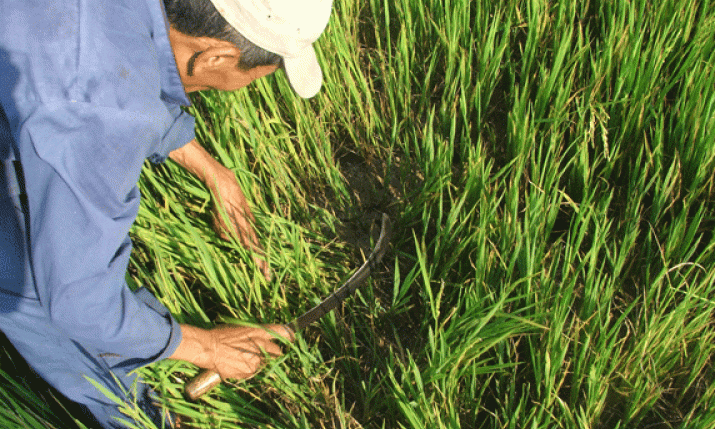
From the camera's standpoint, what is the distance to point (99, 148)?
2.62ft

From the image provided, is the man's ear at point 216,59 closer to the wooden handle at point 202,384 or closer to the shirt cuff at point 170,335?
the shirt cuff at point 170,335

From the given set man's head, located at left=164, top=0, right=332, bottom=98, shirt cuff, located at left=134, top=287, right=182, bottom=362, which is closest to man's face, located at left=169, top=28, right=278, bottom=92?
man's head, located at left=164, top=0, right=332, bottom=98

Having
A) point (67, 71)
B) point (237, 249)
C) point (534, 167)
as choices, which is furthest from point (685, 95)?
point (67, 71)

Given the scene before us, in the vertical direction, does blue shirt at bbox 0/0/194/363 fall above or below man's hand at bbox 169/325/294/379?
above

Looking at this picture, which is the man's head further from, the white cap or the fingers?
the fingers

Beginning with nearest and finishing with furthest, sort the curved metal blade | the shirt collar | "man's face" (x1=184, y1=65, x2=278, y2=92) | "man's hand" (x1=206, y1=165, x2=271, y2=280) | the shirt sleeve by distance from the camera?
1. the shirt sleeve
2. the shirt collar
3. "man's face" (x1=184, y1=65, x2=278, y2=92)
4. the curved metal blade
5. "man's hand" (x1=206, y1=165, x2=271, y2=280)

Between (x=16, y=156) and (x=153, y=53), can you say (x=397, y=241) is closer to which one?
(x=153, y=53)

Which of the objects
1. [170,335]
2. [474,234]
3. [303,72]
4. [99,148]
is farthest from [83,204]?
[474,234]

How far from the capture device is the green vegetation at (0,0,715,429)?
1.14m

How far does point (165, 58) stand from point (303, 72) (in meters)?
0.30

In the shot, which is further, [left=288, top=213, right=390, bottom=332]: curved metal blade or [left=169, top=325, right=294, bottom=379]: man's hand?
[left=288, top=213, right=390, bottom=332]: curved metal blade

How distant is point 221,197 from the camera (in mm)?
1394

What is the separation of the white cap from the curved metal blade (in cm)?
47

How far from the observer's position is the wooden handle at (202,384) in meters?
1.13
